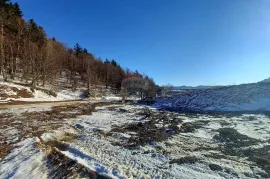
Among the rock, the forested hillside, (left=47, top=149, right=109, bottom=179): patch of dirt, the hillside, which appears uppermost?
the forested hillside

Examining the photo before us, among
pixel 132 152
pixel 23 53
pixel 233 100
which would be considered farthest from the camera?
pixel 23 53

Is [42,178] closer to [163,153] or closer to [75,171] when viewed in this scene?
[75,171]

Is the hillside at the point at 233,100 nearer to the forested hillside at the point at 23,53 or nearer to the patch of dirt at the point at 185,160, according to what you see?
the patch of dirt at the point at 185,160

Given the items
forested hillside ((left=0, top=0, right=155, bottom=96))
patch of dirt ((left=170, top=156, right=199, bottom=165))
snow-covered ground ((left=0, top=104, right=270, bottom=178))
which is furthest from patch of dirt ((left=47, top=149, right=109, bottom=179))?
forested hillside ((left=0, top=0, right=155, bottom=96))

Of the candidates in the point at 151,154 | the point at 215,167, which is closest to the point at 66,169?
the point at 151,154

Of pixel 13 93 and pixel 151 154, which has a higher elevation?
pixel 13 93

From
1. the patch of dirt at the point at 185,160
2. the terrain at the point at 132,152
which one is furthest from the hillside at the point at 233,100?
the patch of dirt at the point at 185,160

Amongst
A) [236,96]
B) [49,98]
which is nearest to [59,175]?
[236,96]

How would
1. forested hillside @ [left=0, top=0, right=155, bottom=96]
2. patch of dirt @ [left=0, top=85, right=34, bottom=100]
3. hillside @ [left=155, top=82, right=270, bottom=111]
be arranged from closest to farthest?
hillside @ [left=155, top=82, right=270, bottom=111], patch of dirt @ [left=0, top=85, right=34, bottom=100], forested hillside @ [left=0, top=0, right=155, bottom=96]

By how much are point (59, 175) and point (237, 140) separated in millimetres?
8777

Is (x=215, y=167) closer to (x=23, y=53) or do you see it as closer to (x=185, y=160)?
(x=185, y=160)

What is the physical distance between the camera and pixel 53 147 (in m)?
9.70

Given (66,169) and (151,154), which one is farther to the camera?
(151,154)

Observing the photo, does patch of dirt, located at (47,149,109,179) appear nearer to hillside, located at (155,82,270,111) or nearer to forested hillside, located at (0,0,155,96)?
hillside, located at (155,82,270,111)
